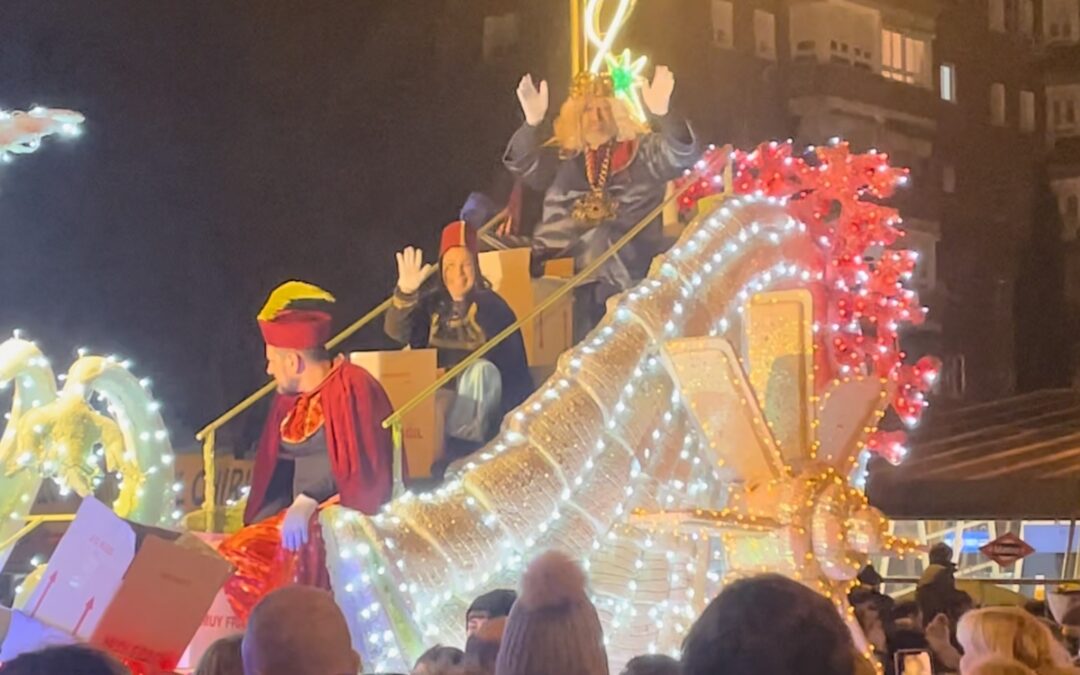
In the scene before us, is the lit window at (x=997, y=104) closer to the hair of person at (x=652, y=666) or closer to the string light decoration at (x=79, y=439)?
the string light decoration at (x=79, y=439)

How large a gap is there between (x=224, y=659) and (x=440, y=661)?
2.66ft

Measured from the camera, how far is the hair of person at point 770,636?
6.05ft

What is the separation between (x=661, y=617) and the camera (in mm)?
6125

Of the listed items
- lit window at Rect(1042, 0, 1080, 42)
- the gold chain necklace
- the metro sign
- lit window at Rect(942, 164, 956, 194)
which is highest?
lit window at Rect(1042, 0, 1080, 42)

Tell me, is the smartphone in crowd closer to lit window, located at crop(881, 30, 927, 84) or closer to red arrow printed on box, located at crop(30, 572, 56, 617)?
red arrow printed on box, located at crop(30, 572, 56, 617)

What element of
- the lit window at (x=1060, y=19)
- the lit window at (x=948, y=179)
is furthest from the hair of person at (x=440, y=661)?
the lit window at (x=1060, y=19)

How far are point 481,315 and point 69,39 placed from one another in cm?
621

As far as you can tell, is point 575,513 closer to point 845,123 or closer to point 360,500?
point 360,500

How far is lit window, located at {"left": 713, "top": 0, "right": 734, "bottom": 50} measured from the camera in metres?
18.9

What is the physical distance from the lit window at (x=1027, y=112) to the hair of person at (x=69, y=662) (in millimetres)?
22766

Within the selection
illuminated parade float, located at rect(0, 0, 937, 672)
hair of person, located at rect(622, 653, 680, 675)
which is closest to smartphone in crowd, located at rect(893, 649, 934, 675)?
illuminated parade float, located at rect(0, 0, 937, 672)

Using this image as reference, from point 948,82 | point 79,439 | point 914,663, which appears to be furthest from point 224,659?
point 948,82

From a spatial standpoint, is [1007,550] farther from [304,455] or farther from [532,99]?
[304,455]

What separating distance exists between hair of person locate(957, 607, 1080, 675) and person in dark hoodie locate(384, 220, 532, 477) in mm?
3338
